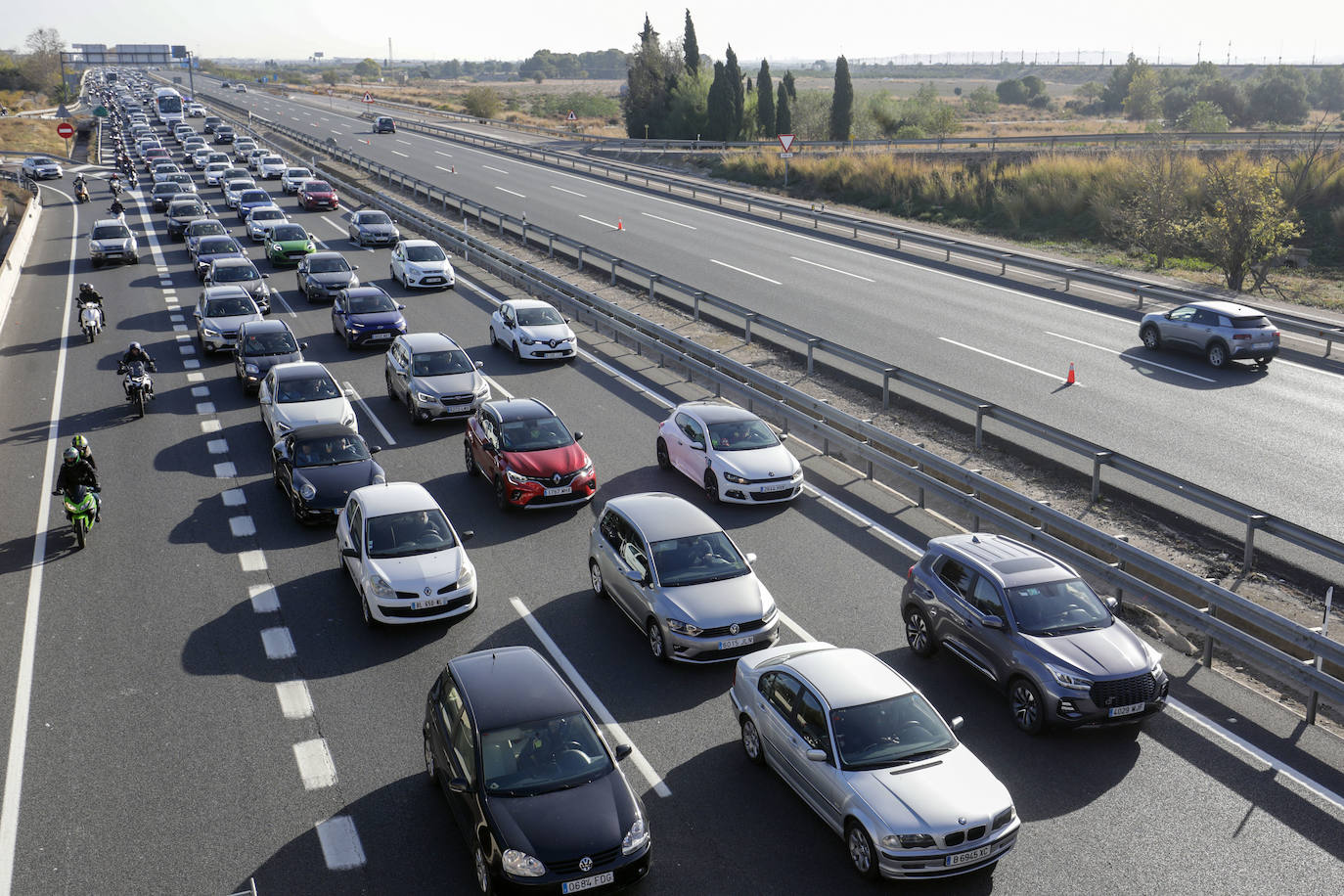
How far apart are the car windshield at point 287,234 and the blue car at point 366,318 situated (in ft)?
36.3

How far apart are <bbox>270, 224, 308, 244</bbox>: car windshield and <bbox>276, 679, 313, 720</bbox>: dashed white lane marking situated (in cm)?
2847

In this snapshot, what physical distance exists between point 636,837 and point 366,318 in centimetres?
2053

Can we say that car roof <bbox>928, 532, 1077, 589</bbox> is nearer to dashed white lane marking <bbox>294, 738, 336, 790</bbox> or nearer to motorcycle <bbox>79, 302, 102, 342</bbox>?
dashed white lane marking <bbox>294, 738, 336, 790</bbox>

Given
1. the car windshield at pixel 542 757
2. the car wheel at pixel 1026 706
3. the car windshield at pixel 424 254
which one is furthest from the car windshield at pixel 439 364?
the car wheel at pixel 1026 706

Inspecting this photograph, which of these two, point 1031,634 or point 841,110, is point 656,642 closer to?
point 1031,634

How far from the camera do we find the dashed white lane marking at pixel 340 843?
29.6 ft

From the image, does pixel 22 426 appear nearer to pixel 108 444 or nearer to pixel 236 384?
pixel 108 444

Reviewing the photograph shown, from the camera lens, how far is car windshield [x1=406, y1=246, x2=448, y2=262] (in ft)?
111

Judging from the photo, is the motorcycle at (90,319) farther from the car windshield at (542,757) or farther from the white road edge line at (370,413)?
the car windshield at (542,757)

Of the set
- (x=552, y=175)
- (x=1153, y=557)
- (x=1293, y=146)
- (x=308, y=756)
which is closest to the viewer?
(x=308, y=756)

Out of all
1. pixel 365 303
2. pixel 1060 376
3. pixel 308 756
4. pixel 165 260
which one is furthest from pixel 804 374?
pixel 165 260

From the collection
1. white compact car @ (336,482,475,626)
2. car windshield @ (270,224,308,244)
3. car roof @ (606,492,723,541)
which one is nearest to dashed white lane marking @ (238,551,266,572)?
white compact car @ (336,482,475,626)

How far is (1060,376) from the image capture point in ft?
77.4

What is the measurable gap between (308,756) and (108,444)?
12.5 m
